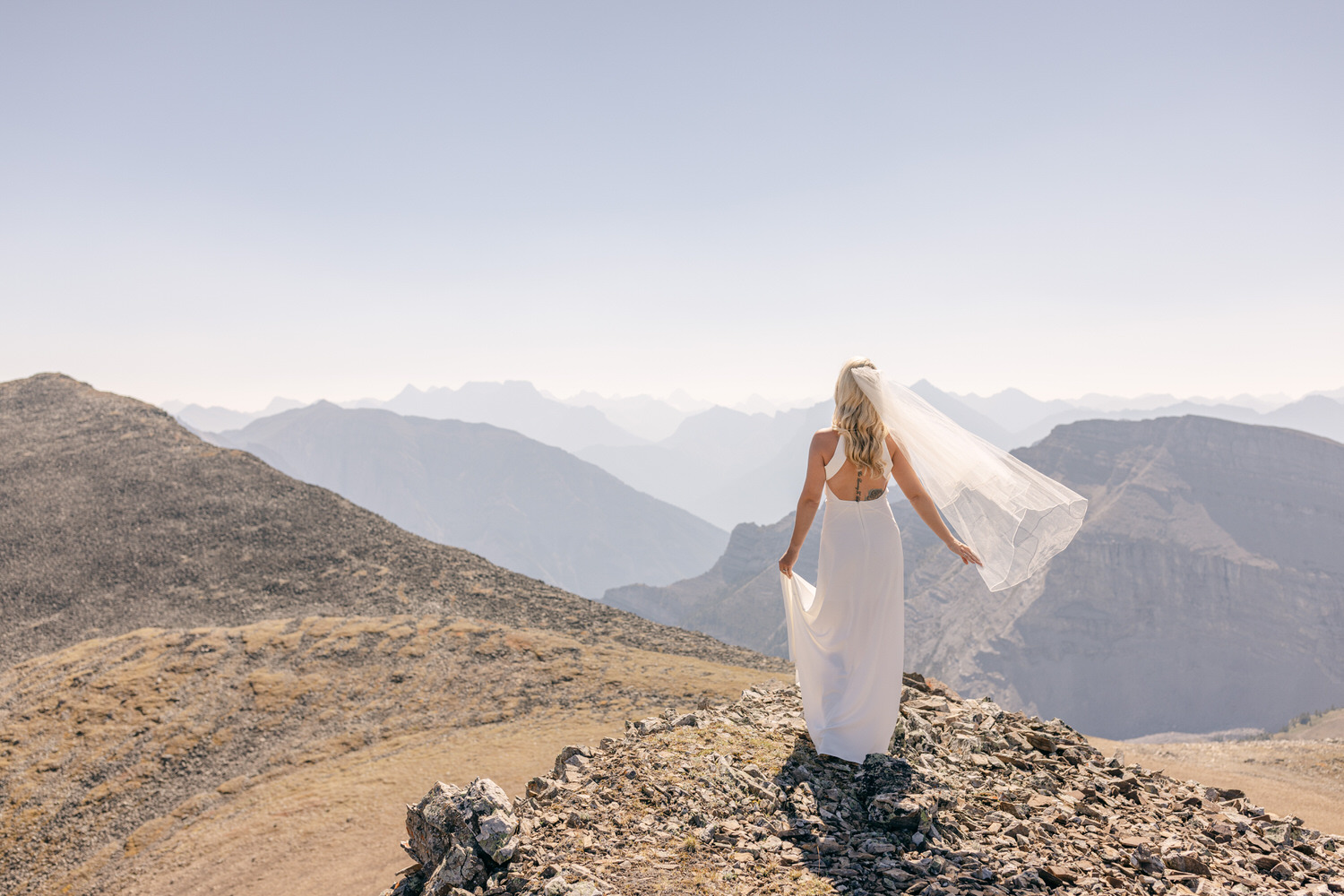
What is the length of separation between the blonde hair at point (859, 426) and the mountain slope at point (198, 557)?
2197cm

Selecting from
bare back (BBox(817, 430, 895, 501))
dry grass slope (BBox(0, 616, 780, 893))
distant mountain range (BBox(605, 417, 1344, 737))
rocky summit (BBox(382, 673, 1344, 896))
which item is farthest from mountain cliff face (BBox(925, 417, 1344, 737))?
bare back (BBox(817, 430, 895, 501))

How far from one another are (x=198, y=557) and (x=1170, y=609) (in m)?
210

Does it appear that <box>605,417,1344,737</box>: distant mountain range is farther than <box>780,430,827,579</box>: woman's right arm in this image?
Yes

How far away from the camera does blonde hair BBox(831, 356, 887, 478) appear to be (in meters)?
6.04

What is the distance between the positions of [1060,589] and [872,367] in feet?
664

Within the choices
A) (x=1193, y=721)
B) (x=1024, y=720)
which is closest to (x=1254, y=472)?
(x=1193, y=721)

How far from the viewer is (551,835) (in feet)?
17.7

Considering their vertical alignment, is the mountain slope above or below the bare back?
below

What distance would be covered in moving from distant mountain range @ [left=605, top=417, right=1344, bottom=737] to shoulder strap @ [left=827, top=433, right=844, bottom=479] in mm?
160404

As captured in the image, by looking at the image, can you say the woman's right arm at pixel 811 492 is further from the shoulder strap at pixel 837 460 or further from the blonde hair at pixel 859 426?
the blonde hair at pixel 859 426

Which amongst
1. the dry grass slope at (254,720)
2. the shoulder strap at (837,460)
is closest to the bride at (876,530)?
the shoulder strap at (837,460)

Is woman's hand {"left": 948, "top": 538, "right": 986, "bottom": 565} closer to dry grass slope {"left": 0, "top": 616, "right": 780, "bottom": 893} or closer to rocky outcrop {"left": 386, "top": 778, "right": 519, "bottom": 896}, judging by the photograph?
rocky outcrop {"left": 386, "top": 778, "right": 519, "bottom": 896}

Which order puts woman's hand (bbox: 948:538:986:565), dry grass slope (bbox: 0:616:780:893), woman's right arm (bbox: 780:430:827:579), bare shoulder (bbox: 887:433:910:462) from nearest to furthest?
woman's right arm (bbox: 780:430:827:579) → bare shoulder (bbox: 887:433:910:462) → woman's hand (bbox: 948:538:986:565) → dry grass slope (bbox: 0:616:780:893)

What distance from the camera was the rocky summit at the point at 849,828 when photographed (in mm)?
4867
